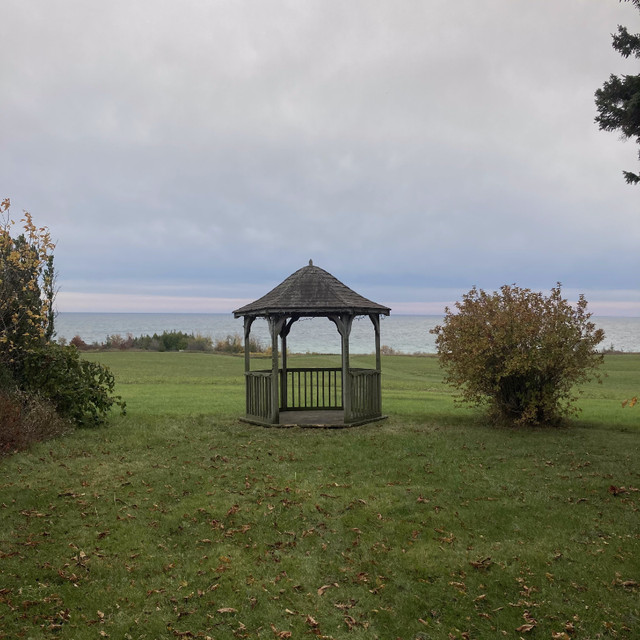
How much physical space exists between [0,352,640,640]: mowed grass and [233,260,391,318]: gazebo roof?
3121 mm

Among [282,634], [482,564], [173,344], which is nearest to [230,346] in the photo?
[173,344]

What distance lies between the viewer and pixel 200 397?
1838 centimetres

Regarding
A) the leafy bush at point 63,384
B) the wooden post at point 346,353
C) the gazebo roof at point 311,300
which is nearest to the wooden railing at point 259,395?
the gazebo roof at point 311,300

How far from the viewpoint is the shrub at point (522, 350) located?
39.6 ft

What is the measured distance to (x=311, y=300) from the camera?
12.8 metres

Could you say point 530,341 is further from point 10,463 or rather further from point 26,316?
Answer: point 26,316

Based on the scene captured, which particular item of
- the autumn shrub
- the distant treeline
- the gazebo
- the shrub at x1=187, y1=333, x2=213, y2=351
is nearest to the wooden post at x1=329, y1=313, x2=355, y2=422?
the gazebo

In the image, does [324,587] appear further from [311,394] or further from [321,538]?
[311,394]

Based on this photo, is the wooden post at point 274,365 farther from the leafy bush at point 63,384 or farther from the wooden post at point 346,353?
the leafy bush at point 63,384

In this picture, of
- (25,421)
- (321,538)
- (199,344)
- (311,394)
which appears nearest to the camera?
(321,538)

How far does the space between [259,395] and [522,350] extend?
21.1 ft

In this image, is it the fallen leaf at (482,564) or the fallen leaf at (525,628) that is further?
the fallen leaf at (482,564)

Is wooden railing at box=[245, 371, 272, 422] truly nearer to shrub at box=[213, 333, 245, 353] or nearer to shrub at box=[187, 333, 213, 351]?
shrub at box=[213, 333, 245, 353]

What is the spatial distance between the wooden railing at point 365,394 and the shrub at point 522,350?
2.01 metres
